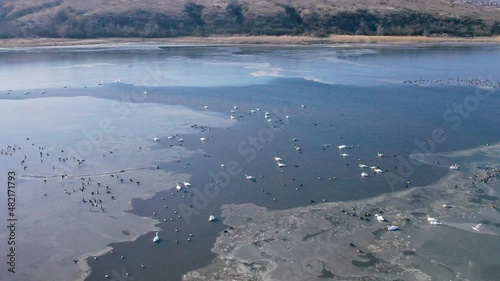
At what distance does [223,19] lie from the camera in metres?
78.9

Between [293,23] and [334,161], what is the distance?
5887cm

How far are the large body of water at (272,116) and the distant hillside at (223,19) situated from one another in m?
15.9

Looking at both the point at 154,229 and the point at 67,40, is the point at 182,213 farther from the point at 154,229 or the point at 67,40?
the point at 67,40

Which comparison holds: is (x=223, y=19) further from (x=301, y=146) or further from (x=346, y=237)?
(x=346, y=237)

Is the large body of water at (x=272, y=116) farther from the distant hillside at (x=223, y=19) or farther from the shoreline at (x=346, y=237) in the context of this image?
the distant hillside at (x=223, y=19)

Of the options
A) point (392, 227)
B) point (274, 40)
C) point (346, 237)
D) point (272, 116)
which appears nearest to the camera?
point (346, 237)

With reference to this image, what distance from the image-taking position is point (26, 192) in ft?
64.2

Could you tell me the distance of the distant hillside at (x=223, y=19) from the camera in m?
74.0

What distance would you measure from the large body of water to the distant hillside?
15.9 meters

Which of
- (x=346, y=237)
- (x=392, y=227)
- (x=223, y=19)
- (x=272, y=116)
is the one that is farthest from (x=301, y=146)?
(x=223, y=19)

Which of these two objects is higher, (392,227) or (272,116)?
(272,116)

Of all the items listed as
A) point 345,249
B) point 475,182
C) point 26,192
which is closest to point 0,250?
point 26,192

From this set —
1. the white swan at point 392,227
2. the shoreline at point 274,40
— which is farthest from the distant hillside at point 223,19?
the white swan at point 392,227

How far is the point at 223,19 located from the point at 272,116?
171ft
